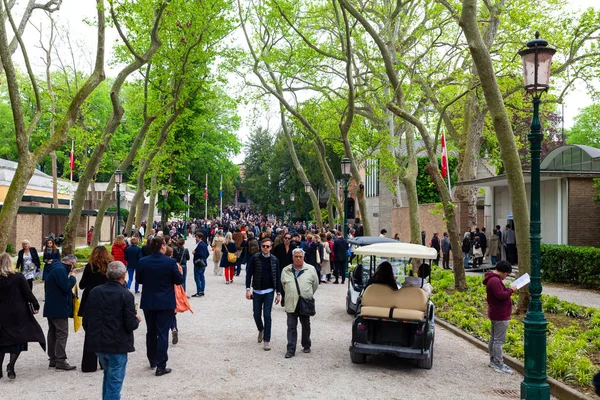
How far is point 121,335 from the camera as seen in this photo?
21.2ft

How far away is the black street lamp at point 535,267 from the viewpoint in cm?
732

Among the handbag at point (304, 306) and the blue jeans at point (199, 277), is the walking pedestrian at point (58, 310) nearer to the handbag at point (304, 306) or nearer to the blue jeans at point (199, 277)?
the handbag at point (304, 306)

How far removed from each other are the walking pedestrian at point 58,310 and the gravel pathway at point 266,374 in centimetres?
21

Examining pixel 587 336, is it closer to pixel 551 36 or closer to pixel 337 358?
pixel 337 358

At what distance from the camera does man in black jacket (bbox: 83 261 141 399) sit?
6.41m

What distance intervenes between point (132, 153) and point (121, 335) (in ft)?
67.3

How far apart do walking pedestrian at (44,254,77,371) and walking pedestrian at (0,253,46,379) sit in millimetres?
451

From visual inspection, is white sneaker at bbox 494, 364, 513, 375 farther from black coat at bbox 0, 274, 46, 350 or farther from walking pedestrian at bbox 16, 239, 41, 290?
walking pedestrian at bbox 16, 239, 41, 290

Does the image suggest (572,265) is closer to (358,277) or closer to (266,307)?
(358,277)

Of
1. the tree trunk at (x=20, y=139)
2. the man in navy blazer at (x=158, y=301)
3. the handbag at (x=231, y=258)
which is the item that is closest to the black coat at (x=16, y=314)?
the man in navy blazer at (x=158, y=301)

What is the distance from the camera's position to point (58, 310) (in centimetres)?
846

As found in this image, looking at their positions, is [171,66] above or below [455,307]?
above

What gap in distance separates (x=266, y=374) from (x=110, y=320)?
2.66 metres

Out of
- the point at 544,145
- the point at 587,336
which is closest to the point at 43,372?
the point at 587,336
